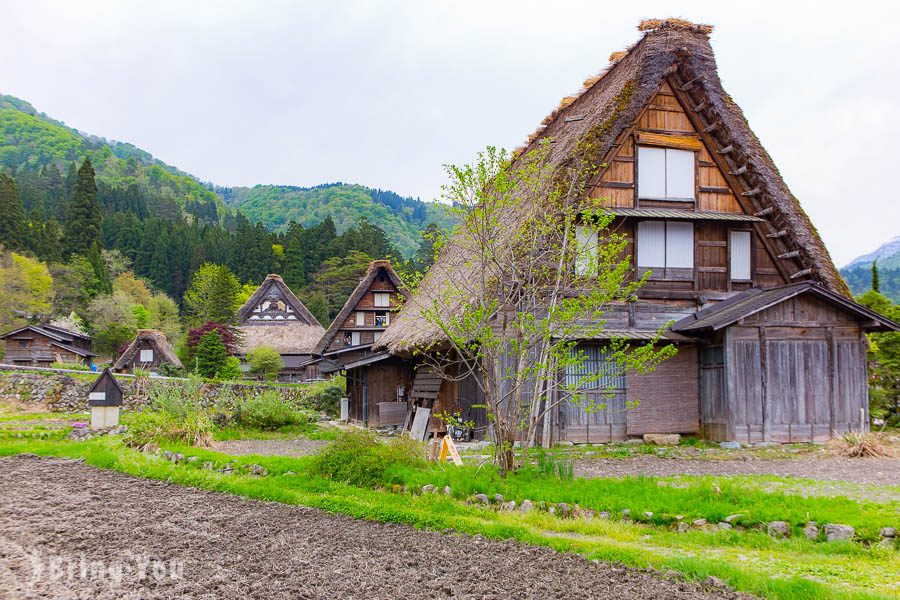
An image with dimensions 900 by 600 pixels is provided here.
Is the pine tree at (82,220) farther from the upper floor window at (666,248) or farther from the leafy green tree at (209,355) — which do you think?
the upper floor window at (666,248)

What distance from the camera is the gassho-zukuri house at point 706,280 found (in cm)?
1330

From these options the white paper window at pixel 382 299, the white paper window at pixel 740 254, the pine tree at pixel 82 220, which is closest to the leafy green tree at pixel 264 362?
the white paper window at pixel 382 299

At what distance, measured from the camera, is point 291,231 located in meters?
58.5

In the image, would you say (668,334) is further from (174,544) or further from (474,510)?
(174,544)

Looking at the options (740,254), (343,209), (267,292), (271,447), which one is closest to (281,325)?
(267,292)

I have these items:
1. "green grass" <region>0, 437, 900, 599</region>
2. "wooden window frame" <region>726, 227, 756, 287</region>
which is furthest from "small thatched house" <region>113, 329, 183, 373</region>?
"wooden window frame" <region>726, 227, 756, 287</region>

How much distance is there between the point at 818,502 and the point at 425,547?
410 cm

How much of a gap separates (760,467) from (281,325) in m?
34.1

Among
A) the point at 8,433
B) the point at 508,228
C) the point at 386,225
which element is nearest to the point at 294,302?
the point at 8,433

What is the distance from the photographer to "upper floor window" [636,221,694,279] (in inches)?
572

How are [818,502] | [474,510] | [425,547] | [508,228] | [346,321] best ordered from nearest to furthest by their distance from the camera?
[425,547] → [818,502] → [474,510] → [508,228] → [346,321]

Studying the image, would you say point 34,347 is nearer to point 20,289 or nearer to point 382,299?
point 20,289

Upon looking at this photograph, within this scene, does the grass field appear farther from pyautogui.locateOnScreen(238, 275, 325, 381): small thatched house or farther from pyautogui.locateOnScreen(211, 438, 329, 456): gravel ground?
pyautogui.locateOnScreen(238, 275, 325, 381): small thatched house

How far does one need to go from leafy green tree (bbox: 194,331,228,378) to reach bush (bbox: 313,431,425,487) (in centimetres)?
2107
